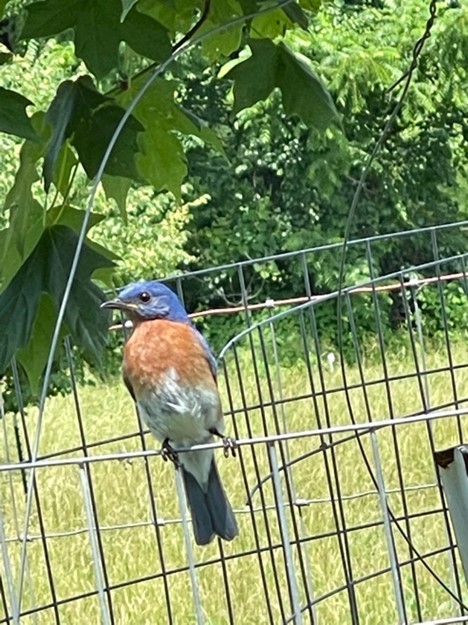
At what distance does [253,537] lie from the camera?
1.61 metres

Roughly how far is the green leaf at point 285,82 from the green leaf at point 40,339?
0.20 metres

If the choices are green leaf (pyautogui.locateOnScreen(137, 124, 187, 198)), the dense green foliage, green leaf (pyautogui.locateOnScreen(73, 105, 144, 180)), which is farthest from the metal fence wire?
the dense green foliage

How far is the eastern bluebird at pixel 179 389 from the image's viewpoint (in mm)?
841

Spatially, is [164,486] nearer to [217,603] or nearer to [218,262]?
[217,603]

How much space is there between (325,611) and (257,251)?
185 inches

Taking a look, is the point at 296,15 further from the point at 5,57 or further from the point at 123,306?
the point at 123,306

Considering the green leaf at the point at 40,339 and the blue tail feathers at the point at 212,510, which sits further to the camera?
the blue tail feathers at the point at 212,510

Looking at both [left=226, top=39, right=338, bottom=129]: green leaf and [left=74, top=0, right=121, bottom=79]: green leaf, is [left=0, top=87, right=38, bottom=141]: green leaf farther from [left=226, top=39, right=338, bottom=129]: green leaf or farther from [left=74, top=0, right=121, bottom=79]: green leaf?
[left=226, top=39, right=338, bottom=129]: green leaf

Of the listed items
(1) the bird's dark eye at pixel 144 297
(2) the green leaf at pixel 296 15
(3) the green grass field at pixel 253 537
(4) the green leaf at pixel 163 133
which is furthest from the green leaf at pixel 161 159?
(3) the green grass field at pixel 253 537

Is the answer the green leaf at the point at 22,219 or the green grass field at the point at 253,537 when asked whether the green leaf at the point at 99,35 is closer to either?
the green leaf at the point at 22,219

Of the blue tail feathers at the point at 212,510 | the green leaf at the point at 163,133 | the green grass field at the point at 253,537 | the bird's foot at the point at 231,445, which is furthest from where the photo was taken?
the green grass field at the point at 253,537

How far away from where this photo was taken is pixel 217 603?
1456 millimetres

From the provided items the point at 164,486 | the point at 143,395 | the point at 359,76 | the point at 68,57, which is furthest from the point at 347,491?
the point at 359,76

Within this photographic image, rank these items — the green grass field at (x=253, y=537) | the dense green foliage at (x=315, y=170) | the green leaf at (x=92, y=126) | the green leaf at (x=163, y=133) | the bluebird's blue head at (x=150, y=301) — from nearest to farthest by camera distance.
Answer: the green leaf at (x=92, y=126), the green leaf at (x=163, y=133), the bluebird's blue head at (x=150, y=301), the green grass field at (x=253, y=537), the dense green foliage at (x=315, y=170)
